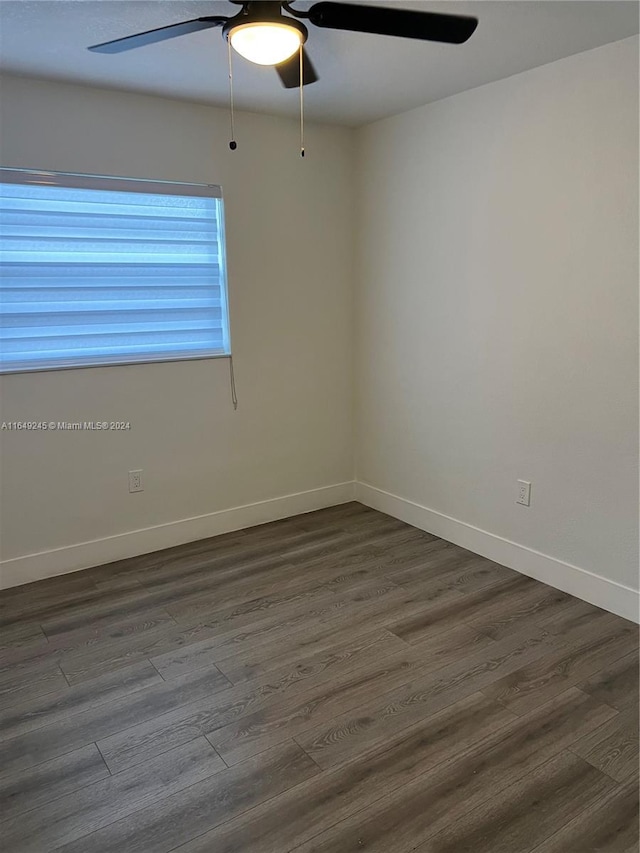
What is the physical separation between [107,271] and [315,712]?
2324mm

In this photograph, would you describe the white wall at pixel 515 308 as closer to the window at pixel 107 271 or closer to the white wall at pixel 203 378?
the white wall at pixel 203 378

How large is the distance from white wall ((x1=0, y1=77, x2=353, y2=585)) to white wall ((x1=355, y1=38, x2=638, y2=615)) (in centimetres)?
33

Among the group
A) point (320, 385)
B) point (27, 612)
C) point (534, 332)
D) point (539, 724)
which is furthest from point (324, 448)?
point (539, 724)

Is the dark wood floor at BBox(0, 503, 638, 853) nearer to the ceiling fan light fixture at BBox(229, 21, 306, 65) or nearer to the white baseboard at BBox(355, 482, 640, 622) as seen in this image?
the white baseboard at BBox(355, 482, 640, 622)

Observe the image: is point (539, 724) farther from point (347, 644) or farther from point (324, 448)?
point (324, 448)

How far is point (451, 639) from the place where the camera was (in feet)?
8.66

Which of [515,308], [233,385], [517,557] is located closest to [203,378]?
[233,385]

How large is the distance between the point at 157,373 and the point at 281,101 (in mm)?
1584

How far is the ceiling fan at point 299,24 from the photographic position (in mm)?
1734

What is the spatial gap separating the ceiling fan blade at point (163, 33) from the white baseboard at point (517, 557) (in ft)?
8.60

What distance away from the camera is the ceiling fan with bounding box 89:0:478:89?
5.69 ft

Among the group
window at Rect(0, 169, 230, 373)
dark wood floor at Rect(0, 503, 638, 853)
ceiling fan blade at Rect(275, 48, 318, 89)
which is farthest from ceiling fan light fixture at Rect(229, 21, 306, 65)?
dark wood floor at Rect(0, 503, 638, 853)

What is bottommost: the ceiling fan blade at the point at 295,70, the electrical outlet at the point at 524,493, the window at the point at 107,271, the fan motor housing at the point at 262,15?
the electrical outlet at the point at 524,493

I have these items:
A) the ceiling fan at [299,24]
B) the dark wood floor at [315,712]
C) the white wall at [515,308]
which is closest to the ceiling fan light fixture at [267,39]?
the ceiling fan at [299,24]
